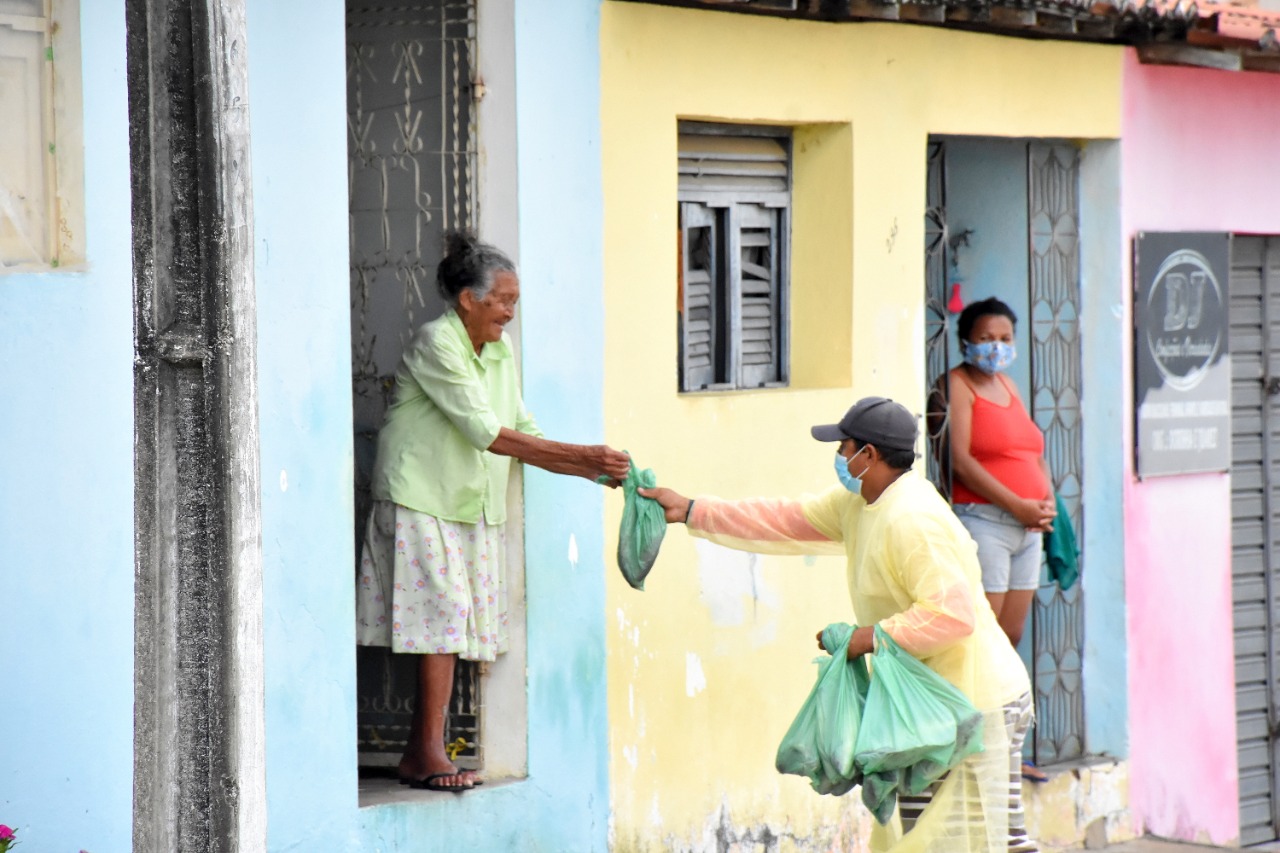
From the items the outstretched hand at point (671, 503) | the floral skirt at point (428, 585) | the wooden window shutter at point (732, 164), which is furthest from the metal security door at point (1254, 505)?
the floral skirt at point (428, 585)

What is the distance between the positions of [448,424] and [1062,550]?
3.10 metres

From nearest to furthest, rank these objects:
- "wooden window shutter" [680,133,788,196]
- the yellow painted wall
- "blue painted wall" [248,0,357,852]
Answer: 1. "blue painted wall" [248,0,357,852]
2. the yellow painted wall
3. "wooden window shutter" [680,133,788,196]

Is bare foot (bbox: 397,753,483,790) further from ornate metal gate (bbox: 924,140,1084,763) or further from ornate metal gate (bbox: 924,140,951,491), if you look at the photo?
ornate metal gate (bbox: 924,140,1084,763)

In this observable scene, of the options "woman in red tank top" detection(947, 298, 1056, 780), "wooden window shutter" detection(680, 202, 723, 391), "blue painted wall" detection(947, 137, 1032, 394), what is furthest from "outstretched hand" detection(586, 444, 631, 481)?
"blue painted wall" detection(947, 137, 1032, 394)

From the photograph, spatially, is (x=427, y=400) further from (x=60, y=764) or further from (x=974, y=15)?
(x=974, y=15)

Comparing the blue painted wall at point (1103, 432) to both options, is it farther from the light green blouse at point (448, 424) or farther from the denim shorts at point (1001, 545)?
the light green blouse at point (448, 424)

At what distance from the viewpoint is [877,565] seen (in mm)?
5387

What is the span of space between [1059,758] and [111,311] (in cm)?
501

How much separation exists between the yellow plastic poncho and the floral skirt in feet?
3.96

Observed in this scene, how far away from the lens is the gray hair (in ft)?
19.7

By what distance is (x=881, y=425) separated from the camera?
5355 mm

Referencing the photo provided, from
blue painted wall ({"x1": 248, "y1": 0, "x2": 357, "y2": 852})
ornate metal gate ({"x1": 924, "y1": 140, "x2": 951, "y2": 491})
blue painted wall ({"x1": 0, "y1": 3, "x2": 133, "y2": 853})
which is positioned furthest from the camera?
ornate metal gate ({"x1": 924, "y1": 140, "x2": 951, "y2": 491})

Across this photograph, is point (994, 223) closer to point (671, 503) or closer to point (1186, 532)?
point (1186, 532)

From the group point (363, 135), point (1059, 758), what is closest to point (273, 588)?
point (363, 135)
